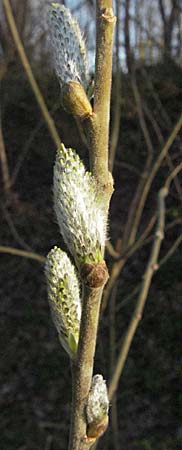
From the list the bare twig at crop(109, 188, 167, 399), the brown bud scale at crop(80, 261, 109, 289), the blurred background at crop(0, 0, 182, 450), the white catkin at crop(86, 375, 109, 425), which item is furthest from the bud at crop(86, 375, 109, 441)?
the blurred background at crop(0, 0, 182, 450)

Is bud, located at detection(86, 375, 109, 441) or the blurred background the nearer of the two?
bud, located at detection(86, 375, 109, 441)

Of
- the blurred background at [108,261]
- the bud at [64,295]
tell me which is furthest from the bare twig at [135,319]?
the bud at [64,295]

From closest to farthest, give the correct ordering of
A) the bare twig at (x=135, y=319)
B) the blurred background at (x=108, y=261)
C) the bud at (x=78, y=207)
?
the bud at (x=78, y=207) → the bare twig at (x=135, y=319) → the blurred background at (x=108, y=261)

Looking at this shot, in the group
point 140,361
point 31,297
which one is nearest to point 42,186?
point 31,297

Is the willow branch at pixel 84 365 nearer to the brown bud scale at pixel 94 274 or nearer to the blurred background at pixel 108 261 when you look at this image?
the brown bud scale at pixel 94 274

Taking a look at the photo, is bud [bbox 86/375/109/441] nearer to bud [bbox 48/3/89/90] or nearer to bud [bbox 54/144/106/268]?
bud [bbox 54/144/106/268]

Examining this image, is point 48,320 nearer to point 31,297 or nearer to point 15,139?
point 31,297

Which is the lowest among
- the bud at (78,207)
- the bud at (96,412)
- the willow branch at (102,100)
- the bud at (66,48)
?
the bud at (96,412)
